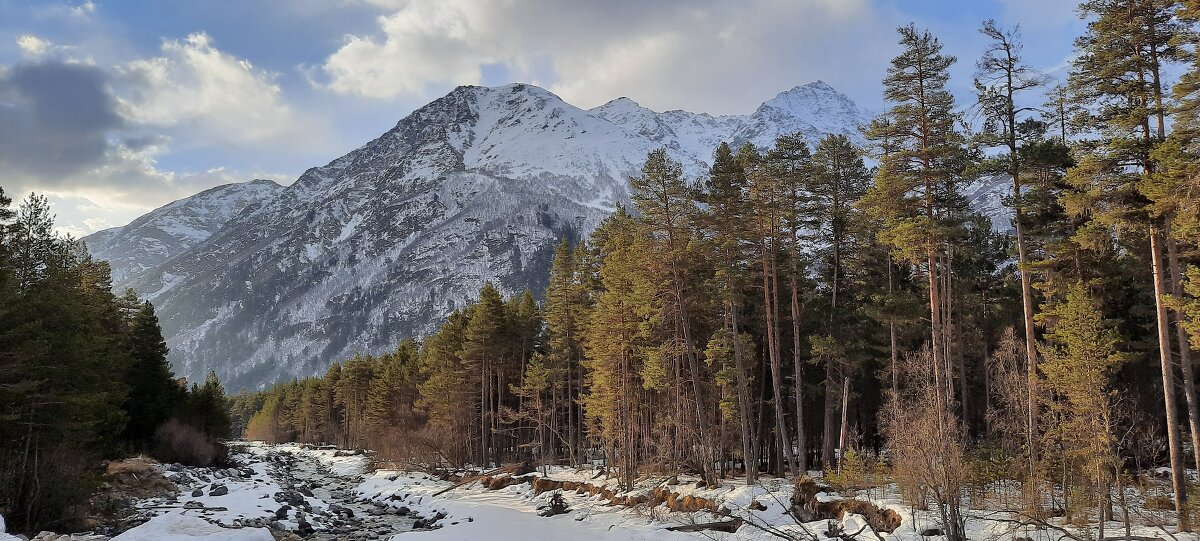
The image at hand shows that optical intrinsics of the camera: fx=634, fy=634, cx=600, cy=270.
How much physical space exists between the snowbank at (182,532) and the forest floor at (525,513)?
1.3 inches

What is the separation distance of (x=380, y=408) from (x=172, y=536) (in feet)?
163

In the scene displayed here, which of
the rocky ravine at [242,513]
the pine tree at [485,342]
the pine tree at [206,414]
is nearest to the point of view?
the rocky ravine at [242,513]

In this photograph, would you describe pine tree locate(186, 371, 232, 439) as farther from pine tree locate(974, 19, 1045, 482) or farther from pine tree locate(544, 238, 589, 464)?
pine tree locate(974, 19, 1045, 482)

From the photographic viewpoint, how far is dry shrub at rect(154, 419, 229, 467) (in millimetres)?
41500

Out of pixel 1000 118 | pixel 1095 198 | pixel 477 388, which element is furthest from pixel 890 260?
pixel 477 388

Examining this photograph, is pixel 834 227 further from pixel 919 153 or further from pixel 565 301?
pixel 565 301

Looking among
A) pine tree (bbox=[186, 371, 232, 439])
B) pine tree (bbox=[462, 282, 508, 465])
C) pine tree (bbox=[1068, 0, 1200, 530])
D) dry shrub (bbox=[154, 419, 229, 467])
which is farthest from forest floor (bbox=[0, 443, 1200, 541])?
pine tree (bbox=[186, 371, 232, 439])

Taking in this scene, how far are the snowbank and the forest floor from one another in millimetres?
34

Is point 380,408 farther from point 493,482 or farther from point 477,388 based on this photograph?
point 493,482

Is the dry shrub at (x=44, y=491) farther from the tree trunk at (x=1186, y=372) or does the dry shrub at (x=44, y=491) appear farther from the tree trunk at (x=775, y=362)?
the tree trunk at (x=1186, y=372)

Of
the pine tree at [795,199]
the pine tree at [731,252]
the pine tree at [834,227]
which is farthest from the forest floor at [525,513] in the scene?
the pine tree at [834,227]

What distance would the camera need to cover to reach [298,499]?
31.5m

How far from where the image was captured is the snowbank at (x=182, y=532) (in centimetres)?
1494

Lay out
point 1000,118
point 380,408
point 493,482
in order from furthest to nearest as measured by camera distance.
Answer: point 380,408, point 493,482, point 1000,118
